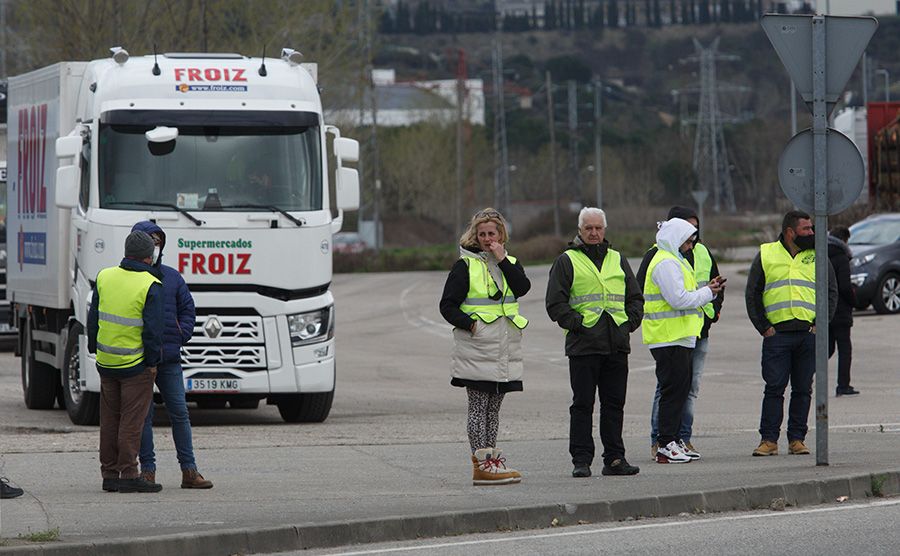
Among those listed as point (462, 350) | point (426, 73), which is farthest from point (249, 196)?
point (426, 73)

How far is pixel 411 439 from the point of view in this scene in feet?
48.3

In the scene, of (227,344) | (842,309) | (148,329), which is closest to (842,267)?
(842,309)

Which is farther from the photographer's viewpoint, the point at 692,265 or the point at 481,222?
the point at 692,265

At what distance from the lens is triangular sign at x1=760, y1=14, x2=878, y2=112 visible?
1151cm

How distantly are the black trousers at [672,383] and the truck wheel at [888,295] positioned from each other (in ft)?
60.0

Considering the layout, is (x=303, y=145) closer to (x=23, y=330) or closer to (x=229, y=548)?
(x=23, y=330)

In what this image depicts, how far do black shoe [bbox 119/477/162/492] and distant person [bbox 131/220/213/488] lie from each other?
142mm

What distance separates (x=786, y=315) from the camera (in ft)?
41.4

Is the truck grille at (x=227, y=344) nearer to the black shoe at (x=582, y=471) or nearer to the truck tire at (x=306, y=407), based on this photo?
the truck tire at (x=306, y=407)

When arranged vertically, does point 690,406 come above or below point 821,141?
below

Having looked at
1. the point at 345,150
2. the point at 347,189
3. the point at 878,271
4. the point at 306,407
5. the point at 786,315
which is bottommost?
the point at 306,407

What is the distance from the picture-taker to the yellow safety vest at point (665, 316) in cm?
1213

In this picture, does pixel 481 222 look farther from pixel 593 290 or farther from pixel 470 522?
pixel 470 522

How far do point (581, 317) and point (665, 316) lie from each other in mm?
1075
